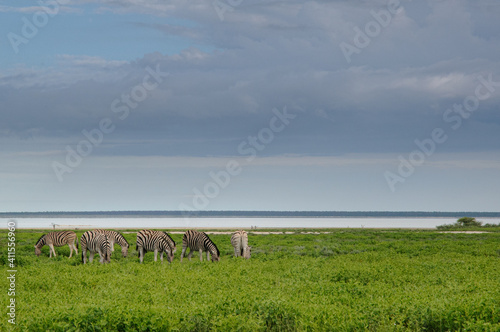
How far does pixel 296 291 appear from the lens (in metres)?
17.2

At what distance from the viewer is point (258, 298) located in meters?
14.6

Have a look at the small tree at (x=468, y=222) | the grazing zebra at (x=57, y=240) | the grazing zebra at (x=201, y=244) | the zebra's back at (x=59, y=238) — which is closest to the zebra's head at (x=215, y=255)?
the grazing zebra at (x=201, y=244)

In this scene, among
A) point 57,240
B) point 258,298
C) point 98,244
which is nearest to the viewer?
point 258,298

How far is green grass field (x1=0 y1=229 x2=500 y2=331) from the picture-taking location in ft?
40.6

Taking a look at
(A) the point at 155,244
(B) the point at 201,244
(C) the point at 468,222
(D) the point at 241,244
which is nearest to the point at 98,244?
(A) the point at 155,244

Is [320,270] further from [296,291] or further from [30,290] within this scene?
[30,290]

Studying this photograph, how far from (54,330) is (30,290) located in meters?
6.91

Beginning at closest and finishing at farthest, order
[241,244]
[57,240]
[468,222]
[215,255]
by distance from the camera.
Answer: [215,255], [241,244], [57,240], [468,222]

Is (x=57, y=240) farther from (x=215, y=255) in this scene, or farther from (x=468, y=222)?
(x=468, y=222)

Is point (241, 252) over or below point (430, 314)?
over

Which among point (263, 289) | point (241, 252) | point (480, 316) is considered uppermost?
point (241, 252)

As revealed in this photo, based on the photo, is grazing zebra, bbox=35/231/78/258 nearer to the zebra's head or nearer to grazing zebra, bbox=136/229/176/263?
grazing zebra, bbox=136/229/176/263

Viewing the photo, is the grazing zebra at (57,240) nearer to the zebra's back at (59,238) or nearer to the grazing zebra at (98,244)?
the zebra's back at (59,238)

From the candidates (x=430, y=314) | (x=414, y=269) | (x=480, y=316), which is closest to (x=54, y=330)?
(x=430, y=314)
